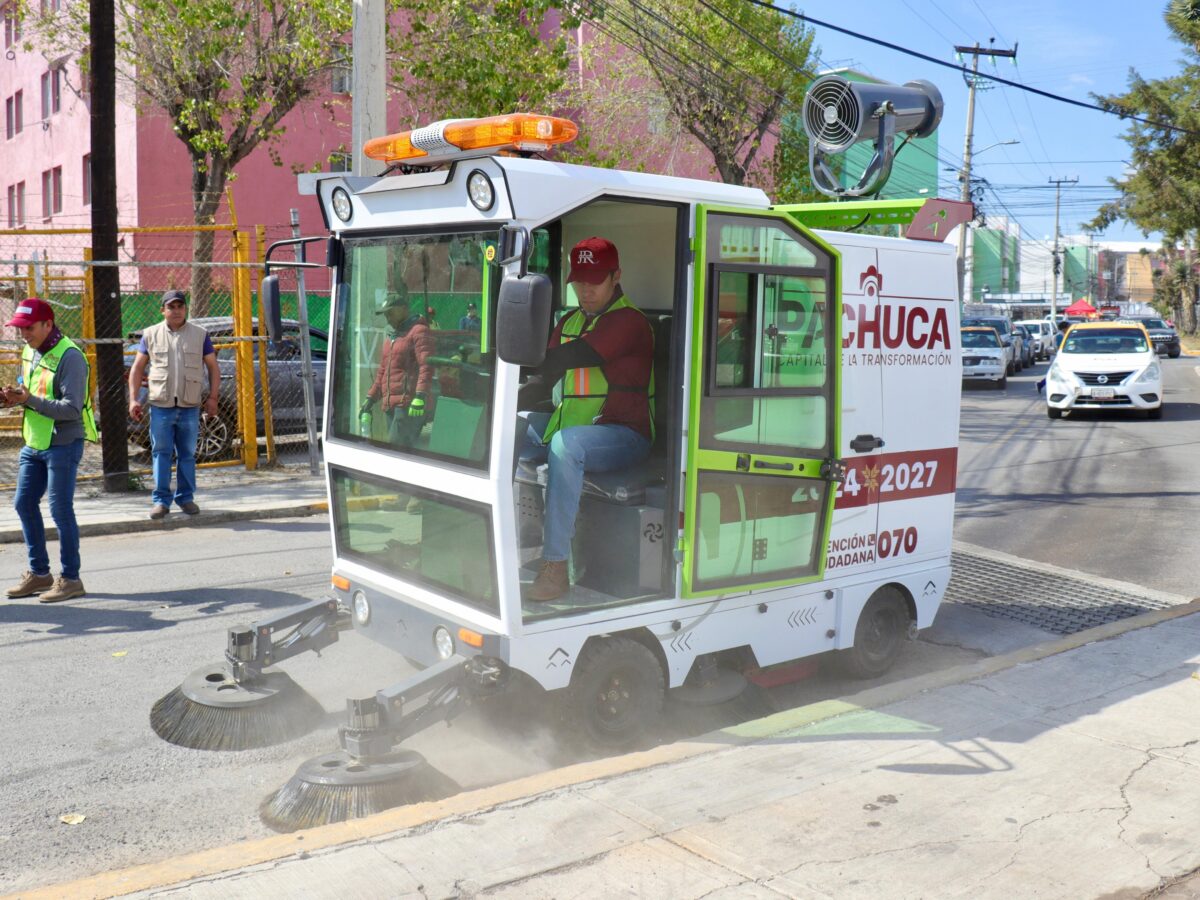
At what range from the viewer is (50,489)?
7391 mm

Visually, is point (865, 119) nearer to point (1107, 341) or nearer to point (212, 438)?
point (212, 438)

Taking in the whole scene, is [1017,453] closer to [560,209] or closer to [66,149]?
[560,209]

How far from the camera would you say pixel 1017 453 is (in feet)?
55.1

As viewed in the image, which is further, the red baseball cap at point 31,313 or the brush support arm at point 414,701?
the red baseball cap at point 31,313

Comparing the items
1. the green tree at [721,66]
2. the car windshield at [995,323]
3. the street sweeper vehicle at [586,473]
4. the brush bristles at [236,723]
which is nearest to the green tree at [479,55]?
the green tree at [721,66]

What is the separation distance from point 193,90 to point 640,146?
11359 mm

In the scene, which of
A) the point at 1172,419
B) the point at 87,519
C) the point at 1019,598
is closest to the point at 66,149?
the point at 87,519

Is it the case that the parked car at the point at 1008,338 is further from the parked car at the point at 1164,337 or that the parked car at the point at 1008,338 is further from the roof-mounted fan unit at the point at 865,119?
the roof-mounted fan unit at the point at 865,119

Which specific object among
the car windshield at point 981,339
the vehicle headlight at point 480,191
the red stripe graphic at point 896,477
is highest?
the vehicle headlight at point 480,191

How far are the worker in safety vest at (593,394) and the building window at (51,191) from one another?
99.6 feet

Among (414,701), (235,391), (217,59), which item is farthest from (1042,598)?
(217,59)

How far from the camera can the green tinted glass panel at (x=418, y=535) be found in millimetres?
4926

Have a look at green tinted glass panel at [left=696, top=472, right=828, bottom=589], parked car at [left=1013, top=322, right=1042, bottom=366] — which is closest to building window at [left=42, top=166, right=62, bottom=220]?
parked car at [left=1013, top=322, right=1042, bottom=366]

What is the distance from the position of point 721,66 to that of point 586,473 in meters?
20.4
